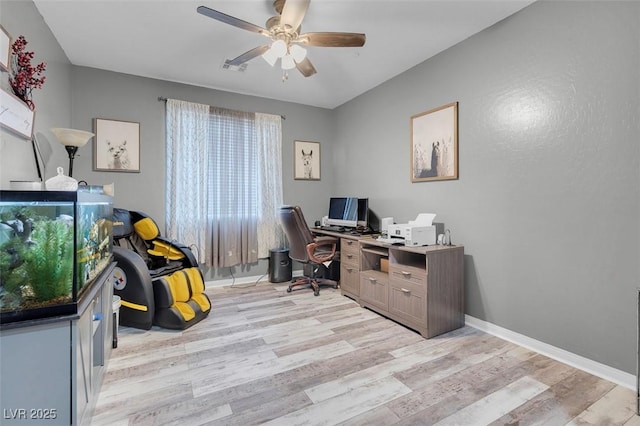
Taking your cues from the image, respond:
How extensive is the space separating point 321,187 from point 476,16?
297cm

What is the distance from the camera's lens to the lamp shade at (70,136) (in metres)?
2.31

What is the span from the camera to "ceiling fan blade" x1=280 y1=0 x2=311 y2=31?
191 centimetres

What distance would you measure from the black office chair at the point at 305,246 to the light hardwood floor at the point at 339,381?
1013 mm

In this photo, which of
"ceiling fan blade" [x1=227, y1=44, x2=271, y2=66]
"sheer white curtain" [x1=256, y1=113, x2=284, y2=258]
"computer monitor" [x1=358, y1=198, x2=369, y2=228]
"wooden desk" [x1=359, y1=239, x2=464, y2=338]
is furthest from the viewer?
"sheer white curtain" [x1=256, y1=113, x2=284, y2=258]

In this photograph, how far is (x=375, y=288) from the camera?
3088 mm

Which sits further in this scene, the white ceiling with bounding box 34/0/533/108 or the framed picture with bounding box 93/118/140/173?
the framed picture with bounding box 93/118/140/173

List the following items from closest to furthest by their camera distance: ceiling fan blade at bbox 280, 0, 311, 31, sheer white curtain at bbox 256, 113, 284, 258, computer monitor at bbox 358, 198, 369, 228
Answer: ceiling fan blade at bbox 280, 0, 311, 31 < computer monitor at bbox 358, 198, 369, 228 < sheer white curtain at bbox 256, 113, 284, 258

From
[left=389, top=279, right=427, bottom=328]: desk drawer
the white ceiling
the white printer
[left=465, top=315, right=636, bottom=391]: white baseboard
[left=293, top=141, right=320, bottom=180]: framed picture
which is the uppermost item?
the white ceiling

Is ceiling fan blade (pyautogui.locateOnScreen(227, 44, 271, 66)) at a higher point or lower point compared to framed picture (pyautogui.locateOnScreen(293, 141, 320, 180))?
higher

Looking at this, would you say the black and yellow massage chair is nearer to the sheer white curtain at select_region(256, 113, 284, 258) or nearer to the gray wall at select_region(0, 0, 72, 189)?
the gray wall at select_region(0, 0, 72, 189)

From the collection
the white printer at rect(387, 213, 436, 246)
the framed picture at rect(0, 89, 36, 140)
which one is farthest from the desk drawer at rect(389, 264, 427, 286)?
Result: the framed picture at rect(0, 89, 36, 140)

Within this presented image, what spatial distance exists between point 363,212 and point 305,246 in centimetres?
93

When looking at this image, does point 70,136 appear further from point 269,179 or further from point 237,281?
point 237,281

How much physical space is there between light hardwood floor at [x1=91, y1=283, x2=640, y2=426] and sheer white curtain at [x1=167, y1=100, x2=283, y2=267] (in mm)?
1433
